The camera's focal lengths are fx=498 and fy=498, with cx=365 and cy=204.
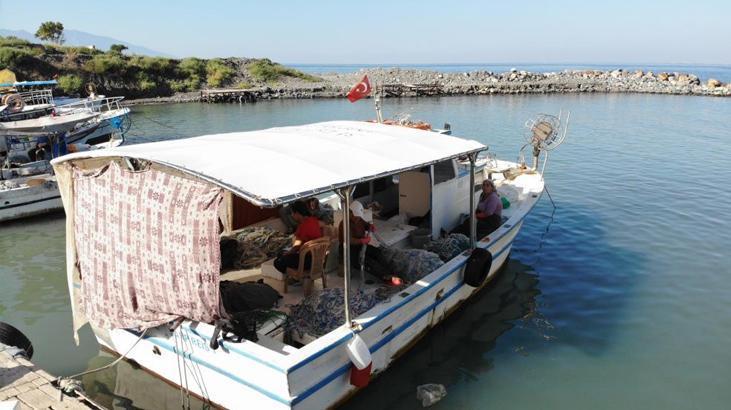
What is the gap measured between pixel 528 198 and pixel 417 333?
17.8 feet

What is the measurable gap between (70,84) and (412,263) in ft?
172

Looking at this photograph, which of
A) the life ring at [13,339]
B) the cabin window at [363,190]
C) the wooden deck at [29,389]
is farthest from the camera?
→ the cabin window at [363,190]

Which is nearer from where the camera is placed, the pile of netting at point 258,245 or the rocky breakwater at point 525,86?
the pile of netting at point 258,245

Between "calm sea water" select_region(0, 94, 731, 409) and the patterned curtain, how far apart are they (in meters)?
1.37

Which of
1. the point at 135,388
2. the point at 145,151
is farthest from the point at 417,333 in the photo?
the point at 145,151

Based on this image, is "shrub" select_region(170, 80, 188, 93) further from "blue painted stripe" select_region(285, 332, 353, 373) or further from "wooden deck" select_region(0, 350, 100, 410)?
"blue painted stripe" select_region(285, 332, 353, 373)

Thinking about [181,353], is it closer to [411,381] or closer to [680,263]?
[411,381]

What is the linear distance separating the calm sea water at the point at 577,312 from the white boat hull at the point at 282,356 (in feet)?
1.72

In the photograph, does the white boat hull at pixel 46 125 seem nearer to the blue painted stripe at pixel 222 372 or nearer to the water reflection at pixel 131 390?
the water reflection at pixel 131 390

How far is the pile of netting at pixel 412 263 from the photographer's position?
779 centimetres

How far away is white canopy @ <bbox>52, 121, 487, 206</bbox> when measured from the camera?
528 centimetres

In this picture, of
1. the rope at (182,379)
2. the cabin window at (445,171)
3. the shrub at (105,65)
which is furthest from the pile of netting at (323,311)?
the shrub at (105,65)

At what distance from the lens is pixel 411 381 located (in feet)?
24.2

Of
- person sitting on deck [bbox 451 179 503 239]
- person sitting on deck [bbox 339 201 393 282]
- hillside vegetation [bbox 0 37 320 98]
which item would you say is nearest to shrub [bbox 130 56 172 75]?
hillside vegetation [bbox 0 37 320 98]
